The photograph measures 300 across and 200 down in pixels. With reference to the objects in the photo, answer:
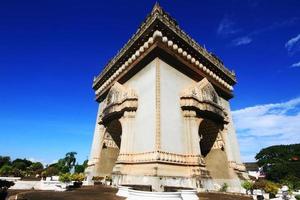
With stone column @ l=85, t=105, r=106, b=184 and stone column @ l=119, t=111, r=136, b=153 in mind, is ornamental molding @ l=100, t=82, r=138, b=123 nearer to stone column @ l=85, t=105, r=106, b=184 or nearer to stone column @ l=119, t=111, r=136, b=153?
stone column @ l=119, t=111, r=136, b=153

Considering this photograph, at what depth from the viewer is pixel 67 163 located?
53062 millimetres

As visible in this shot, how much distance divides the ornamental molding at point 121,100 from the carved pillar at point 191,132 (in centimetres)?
366

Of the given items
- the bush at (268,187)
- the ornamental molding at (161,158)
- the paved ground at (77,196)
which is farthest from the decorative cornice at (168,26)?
the paved ground at (77,196)

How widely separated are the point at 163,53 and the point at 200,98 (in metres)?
4.26

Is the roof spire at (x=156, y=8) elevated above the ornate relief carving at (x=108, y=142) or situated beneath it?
elevated above

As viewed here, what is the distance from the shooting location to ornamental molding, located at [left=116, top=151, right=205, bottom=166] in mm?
12016

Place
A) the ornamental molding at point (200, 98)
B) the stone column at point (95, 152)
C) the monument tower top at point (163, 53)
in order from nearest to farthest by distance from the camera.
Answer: the monument tower top at point (163, 53), the ornamental molding at point (200, 98), the stone column at point (95, 152)

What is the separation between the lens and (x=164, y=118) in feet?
43.4

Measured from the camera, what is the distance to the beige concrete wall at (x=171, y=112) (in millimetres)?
12961

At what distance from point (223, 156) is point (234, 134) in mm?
3597

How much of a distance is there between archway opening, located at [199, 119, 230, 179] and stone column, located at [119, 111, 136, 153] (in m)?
5.61

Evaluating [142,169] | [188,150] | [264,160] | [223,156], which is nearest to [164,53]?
[188,150]

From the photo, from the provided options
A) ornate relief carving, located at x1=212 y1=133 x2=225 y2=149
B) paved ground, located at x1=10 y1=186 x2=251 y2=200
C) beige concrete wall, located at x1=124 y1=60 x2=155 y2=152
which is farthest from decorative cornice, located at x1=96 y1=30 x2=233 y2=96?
paved ground, located at x1=10 y1=186 x2=251 y2=200

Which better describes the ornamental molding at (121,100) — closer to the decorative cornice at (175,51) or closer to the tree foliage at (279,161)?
the decorative cornice at (175,51)
